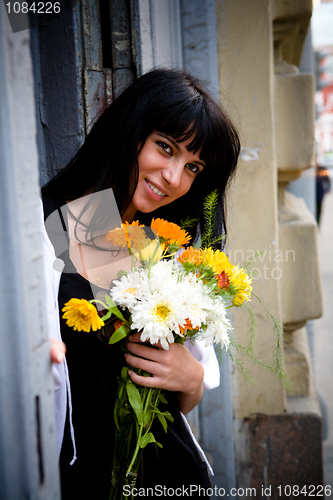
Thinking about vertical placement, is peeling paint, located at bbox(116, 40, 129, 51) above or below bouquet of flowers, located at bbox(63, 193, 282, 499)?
above

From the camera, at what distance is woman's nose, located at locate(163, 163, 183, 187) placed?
108cm

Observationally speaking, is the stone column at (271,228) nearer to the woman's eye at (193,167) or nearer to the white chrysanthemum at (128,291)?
the woman's eye at (193,167)

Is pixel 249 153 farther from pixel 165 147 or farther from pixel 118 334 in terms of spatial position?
pixel 118 334

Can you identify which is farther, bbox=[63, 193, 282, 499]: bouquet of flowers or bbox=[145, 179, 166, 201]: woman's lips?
bbox=[145, 179, 166, 201]: woman's lips

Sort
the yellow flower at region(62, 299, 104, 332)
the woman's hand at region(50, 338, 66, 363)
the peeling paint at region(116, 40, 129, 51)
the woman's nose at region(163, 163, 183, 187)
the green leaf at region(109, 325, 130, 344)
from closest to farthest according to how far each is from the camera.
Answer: the woman's hand at region(50, 338, 66, 363) < the yellow flower at region(62, 299, 104, 332) < the green leaf at region(109, 325, 130, 344) < the woman's nose at region(163, 163, 183, 187) < the peeling paint at region(116, 40, 129, 51)

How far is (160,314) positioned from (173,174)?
19.0 inches

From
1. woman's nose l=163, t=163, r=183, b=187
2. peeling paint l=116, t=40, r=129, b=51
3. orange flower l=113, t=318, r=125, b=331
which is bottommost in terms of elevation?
orange flower l=113, t=318, r=125, b=331

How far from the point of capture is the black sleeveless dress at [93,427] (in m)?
0.97

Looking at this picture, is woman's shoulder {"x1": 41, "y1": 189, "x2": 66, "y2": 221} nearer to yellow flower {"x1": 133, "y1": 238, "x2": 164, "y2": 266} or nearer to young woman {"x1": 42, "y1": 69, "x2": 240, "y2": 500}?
young woman {"x1": 42, "y1": 69, "x2": 240, "y2": 500}

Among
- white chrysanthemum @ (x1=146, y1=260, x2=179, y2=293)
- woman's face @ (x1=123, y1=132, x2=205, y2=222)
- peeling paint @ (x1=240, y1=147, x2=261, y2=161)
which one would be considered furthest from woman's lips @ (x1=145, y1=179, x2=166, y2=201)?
peeling paint @ (x1=240, y1=147, x2=261, y2=161)

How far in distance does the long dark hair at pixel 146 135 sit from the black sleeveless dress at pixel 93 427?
1.05 ft

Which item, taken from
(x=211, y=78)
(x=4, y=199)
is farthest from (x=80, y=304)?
(x=211, y=78)

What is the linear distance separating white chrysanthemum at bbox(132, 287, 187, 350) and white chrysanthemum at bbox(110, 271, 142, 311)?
0.02 metres

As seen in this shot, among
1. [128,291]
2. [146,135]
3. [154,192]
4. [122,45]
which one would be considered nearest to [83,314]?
[128,291]
